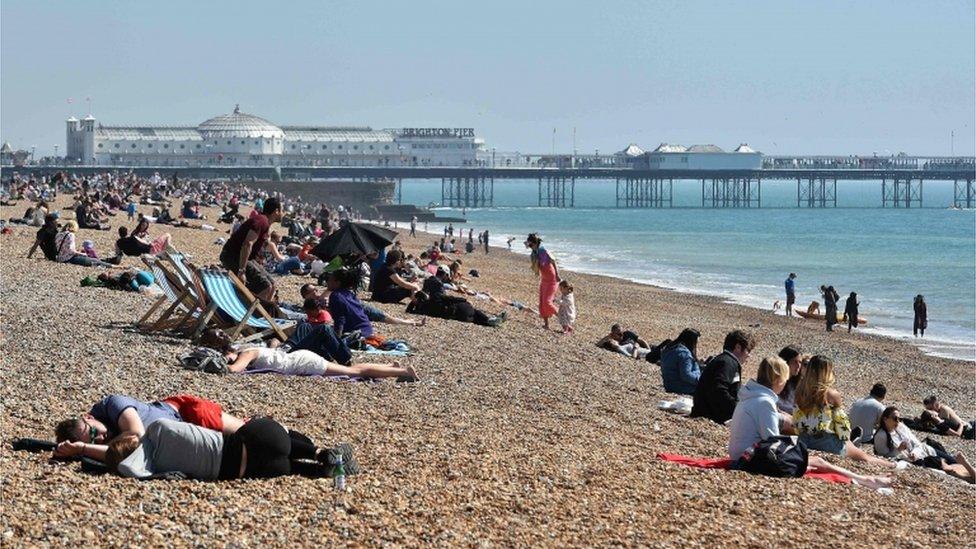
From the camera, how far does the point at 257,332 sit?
9656 millimetres

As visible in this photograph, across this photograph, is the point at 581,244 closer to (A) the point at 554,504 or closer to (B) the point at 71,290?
(B) the point at 71,290

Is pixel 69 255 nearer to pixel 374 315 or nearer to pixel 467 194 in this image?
pixel 374 315

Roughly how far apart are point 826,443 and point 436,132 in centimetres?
11312

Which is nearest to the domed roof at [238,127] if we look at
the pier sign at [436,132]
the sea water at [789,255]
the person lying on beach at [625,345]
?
the pier sign at [436,132]

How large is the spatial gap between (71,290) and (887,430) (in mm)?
6632

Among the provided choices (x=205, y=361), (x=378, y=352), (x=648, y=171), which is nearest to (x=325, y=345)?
(x=205, y=361)

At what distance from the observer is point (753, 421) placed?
282 inches

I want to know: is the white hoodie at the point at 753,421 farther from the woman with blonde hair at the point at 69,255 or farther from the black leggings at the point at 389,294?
the woman with blonde hair at the point at 69,255

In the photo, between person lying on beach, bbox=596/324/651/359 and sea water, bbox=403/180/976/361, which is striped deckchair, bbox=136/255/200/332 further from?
sea water, bbox=403/180/976/361

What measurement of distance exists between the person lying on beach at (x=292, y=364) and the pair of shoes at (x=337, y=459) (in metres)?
2.38

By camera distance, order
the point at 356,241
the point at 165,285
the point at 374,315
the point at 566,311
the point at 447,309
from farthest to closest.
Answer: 1. the point at 356,241
2. the point at 566,311
3. the point at 447,309
4. the point at 374,315
5. the point at 165,285

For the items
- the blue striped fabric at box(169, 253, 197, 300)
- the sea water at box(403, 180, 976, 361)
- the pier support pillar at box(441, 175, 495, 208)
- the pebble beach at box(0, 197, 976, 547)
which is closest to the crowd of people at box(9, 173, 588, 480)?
the pebble beach at box(0, 197, 976, 547)

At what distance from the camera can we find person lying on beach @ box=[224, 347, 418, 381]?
8422 millimetres

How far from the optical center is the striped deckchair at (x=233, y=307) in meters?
9.38
